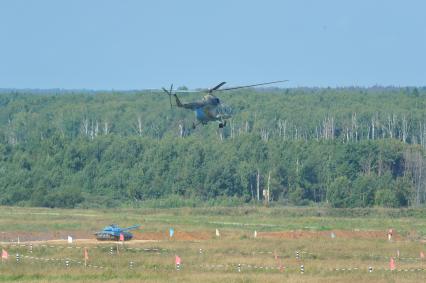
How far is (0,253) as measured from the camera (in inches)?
2291

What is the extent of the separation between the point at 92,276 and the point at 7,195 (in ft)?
232

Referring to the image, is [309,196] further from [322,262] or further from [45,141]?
[322,262]

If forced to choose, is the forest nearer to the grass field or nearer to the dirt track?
the grass field

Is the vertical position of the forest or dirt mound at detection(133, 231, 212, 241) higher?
the forest

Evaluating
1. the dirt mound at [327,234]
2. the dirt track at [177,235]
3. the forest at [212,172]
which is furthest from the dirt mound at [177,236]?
the forest at [212,172]

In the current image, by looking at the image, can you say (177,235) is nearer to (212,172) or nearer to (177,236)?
(177,236)

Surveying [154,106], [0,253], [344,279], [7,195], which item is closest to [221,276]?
[344,279]

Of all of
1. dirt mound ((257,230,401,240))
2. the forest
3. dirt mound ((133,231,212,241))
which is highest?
the forest

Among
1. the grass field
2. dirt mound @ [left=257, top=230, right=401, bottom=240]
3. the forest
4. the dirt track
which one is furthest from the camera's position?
the forest

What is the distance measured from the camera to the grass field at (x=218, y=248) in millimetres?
49406

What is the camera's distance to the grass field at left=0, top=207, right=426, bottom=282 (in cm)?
4941

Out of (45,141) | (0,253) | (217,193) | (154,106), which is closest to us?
(0,253)

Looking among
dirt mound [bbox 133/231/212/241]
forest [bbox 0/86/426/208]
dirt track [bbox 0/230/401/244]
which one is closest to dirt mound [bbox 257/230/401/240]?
dirt track [bbox 0/230/401/244]

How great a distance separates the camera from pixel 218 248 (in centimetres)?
6191
